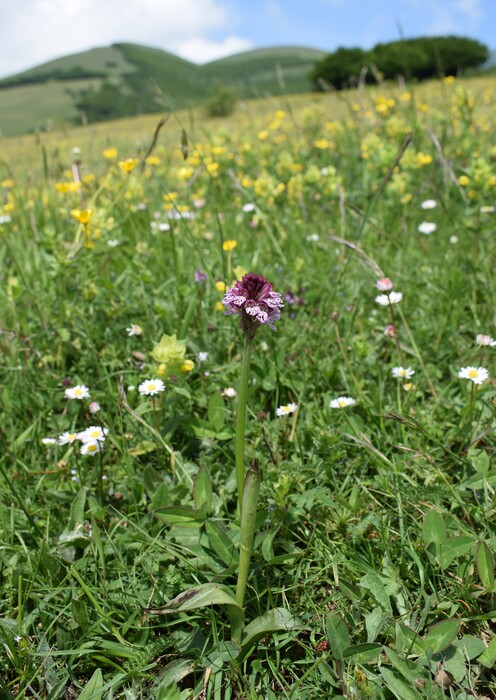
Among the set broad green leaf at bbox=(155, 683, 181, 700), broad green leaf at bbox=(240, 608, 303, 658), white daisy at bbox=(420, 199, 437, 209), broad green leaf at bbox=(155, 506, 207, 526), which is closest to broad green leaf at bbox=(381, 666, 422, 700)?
broad green leaf at bbox=(240, 608, 303, 658)

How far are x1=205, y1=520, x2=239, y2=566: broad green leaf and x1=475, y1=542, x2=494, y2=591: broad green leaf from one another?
22.5 inches

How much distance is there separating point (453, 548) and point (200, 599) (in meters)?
0.63

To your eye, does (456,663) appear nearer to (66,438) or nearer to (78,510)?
(78,510)

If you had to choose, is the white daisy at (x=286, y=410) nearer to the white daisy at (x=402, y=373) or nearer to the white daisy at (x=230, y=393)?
the white daisy at (x=230, y=393)

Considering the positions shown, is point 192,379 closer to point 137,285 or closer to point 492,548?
point 137,285

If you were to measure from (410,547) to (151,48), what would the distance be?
190m

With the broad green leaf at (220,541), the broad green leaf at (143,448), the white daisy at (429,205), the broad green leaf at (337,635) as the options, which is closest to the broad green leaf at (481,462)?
the broad green leaf at (337,635)

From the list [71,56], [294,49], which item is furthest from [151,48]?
[294,49]

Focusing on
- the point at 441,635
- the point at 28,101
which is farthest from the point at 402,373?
the point at 28,101

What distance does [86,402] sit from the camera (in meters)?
2.08

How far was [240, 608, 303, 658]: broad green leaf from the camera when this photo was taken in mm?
1255

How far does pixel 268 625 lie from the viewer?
1269 millimetres

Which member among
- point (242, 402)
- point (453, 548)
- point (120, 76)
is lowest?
point (453, 548)

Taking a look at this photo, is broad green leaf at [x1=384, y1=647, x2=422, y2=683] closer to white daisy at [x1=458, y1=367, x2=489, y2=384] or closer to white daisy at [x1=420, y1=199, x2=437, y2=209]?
white daisy at [x1=458, y1=367, x2=489, y2=384]
